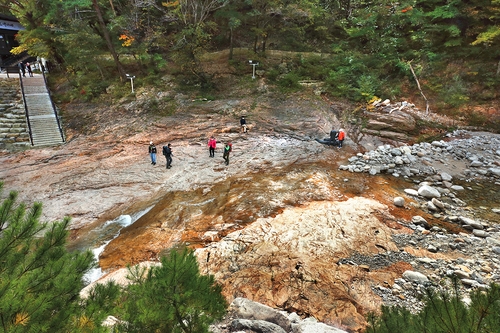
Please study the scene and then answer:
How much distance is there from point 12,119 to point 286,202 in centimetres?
1982

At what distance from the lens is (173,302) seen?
11.3 feet

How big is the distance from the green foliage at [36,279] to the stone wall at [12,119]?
17105 mm

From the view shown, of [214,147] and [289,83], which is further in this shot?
[289,83]

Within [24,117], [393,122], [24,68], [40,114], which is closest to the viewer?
[393,122]

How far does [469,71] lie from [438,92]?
106 inches

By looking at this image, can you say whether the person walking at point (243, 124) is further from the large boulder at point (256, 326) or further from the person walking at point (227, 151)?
the large boulder at point (256, 326)

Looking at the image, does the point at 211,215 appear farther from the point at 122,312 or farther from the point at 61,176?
the point at 61,176

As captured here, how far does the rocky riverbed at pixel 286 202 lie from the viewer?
284 inches

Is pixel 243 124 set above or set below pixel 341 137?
above

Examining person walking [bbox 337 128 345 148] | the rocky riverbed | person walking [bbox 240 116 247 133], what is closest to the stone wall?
the rocky riverbed

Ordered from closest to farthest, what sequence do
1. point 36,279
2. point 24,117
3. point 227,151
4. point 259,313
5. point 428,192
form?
1. point 36,279
2. point 259,313
3. point 428,192
4. point 227,151
5. point 24,117

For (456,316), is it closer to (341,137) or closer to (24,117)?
(341,137)

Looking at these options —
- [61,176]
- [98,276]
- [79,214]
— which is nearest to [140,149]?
[61,176]

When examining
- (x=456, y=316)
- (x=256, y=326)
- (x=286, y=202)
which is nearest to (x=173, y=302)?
(x=256, y=326)
